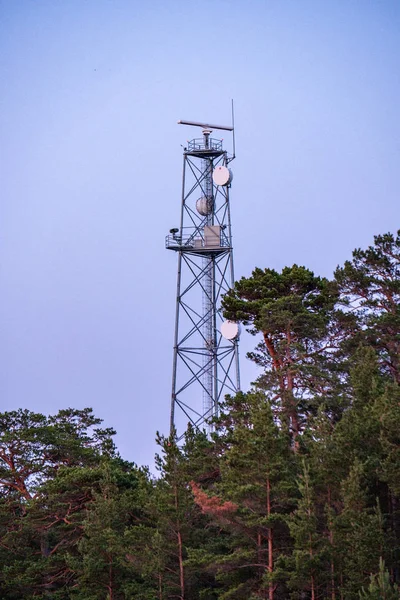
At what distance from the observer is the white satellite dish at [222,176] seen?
40.2 meters

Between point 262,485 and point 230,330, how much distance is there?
35.6 ft

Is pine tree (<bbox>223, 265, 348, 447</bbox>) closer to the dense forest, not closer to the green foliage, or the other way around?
the dense forest

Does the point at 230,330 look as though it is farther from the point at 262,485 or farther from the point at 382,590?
the point at 382,590

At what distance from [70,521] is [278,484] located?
10753mm

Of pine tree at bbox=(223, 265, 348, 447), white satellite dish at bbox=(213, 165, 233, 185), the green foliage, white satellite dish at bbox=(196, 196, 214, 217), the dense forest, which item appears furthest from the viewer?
white satellite dish at bbox=(196, 196, 214, 217)

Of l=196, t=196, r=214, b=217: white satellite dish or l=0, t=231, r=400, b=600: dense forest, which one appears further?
l=196, t=196, r=214, b=217: white satellite dish

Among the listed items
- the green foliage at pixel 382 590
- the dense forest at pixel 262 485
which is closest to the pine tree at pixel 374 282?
the dense forest at pixel 262 485

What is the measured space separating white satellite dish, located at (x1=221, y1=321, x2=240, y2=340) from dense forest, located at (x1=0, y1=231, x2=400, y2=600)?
3.22ft

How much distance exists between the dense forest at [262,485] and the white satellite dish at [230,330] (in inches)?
38.6

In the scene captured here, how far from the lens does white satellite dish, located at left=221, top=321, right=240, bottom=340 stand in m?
37.0

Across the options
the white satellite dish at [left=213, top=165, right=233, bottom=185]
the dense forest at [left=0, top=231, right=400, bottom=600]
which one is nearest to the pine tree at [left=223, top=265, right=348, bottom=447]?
the dense forest at [left=0, top=231, right=400, bottom=600]

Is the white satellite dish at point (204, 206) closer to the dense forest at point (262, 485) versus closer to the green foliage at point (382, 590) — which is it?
the dense forest at point (262, 485)

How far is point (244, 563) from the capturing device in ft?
90.5

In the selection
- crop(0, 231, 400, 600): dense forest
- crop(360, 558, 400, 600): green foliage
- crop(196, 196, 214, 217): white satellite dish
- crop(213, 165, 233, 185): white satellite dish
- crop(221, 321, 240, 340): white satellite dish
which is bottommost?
crop(360, 558, 400, 600): green foliage
